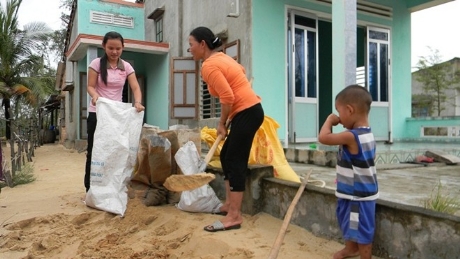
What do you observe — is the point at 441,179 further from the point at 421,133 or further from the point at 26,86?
the point at 26,86

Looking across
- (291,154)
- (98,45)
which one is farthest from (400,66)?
(98,45)

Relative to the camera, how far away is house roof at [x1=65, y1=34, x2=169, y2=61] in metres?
8.09

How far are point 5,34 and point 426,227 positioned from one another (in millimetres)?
17284

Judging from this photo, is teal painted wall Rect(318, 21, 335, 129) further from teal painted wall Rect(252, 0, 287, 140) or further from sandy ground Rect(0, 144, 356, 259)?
sandy ground Rect(0, 144, 356, 259)

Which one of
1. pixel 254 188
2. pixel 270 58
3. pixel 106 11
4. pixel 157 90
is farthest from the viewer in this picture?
pixel 106 11

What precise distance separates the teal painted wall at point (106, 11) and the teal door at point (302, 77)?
262 inches

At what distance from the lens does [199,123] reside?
313 inches

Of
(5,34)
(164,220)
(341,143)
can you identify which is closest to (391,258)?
(341,143)

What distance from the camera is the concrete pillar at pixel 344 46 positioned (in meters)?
4.56

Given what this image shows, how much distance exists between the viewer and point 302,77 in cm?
622

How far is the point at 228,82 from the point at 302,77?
13.1ft

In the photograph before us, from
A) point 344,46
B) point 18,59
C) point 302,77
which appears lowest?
point 302,77

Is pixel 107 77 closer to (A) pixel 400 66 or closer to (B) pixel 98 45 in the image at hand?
(B) pixel 98 45

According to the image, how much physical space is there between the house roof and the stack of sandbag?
5695 mm
